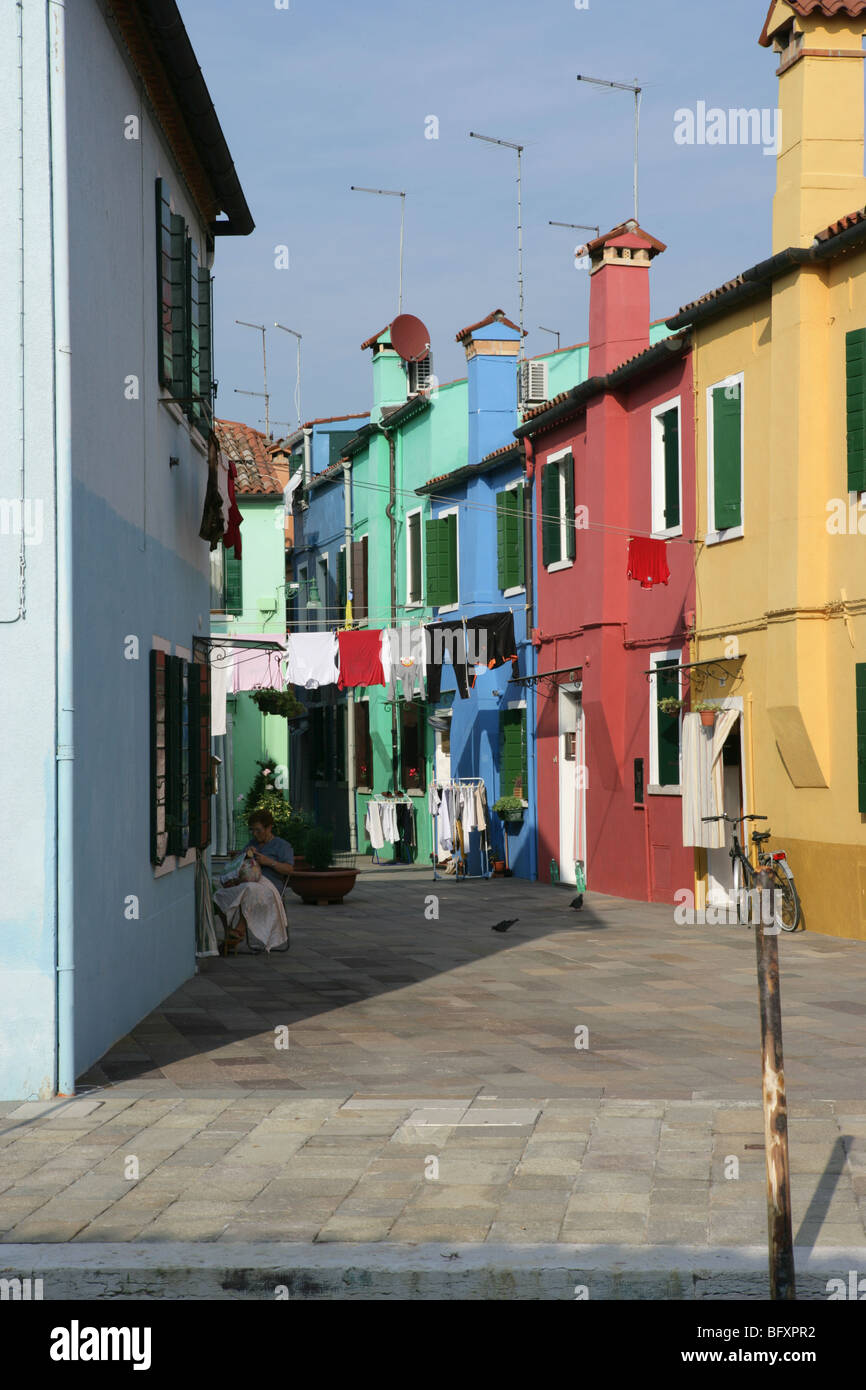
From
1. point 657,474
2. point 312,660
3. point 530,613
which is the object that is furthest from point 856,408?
point 312,660

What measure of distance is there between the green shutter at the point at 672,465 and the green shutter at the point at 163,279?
901 centimetres

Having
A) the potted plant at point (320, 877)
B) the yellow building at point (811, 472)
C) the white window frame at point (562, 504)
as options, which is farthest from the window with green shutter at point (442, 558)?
the yellow building at point (811, 472)

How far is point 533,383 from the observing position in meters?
28.2

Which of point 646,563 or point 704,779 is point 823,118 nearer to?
point 646,563

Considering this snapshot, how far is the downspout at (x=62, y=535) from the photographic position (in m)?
8.83

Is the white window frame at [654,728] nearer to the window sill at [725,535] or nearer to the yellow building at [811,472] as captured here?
the window sill at [725,535]

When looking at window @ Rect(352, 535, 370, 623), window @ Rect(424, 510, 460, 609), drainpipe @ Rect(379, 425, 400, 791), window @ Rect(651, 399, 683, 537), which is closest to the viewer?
window @ Rect(651, 399, 683, 537)

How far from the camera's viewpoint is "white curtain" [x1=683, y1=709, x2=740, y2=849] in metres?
18.5

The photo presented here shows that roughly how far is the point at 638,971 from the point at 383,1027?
3.67 metres

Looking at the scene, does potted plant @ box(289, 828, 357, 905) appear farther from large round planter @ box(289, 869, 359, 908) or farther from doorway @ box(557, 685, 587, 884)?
doorway @ box(557, 685, 587, 884)

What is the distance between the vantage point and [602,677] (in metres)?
22.2

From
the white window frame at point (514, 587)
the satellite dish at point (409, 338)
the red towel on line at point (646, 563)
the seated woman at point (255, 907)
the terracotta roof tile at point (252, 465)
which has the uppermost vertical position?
the satellite dish at point (409, 338)

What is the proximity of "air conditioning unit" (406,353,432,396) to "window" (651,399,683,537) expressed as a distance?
13.1 metres

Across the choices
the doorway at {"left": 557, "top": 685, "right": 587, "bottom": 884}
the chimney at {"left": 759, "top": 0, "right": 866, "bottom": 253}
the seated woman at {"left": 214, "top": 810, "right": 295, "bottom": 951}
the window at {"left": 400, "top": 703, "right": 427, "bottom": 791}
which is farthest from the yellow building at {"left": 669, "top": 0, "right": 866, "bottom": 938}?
the window at {"left": 400, "top": 703, "right": 427, "bottom": 791}
